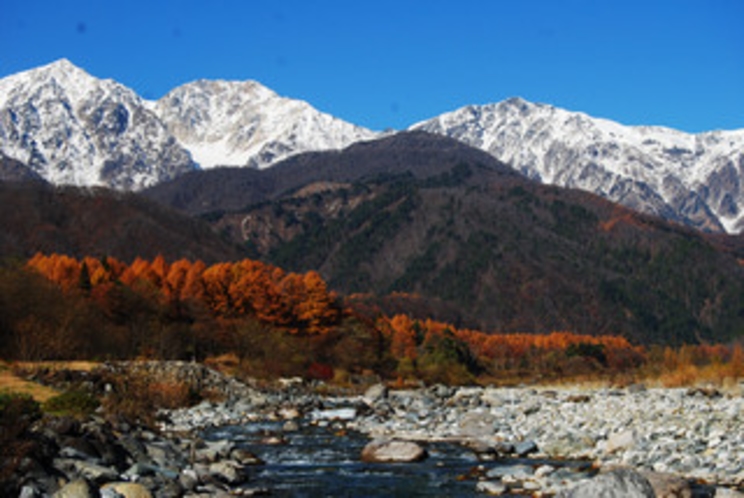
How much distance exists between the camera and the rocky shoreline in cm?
2022

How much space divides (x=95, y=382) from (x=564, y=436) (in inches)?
1043

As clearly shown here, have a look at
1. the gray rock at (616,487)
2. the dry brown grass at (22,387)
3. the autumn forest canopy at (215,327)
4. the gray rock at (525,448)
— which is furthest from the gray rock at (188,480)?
the autumn forest canopy at (215,327)

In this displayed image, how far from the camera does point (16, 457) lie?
1781 centimetres

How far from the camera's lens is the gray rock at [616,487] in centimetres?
1870

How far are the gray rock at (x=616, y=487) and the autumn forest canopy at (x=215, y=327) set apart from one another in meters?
37.3

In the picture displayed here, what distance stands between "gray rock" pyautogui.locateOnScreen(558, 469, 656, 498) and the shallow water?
208 inches

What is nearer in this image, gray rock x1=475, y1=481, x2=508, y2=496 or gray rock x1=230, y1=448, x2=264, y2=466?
gray rock x1=475, y1=481, x2=508, y2=496

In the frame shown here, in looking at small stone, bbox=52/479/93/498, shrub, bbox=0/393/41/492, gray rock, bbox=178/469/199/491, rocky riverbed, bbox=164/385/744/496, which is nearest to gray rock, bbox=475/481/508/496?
rocky riverbed, bbox=164/385/744/496

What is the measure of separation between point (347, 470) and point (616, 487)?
39.4 feet

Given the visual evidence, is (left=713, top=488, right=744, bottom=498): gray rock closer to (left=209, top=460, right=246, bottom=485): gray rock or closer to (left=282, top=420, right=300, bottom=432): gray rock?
(left=209, top=460, right=246, bottom=485): gray rock

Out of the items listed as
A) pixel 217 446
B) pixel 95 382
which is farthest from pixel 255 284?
pixel 217 446

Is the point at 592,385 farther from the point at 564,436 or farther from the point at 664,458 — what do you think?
the point at 664,458

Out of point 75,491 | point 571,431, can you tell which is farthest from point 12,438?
point 571,431

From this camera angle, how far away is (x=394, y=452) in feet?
101
